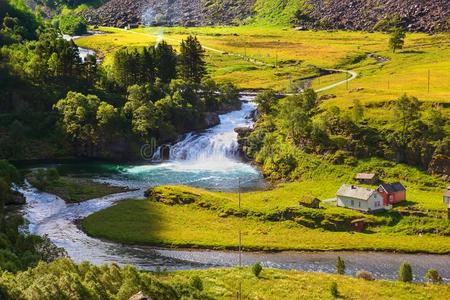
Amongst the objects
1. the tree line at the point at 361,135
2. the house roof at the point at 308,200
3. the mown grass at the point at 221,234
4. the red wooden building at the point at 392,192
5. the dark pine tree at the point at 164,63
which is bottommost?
the mown grass at the point at 221,234

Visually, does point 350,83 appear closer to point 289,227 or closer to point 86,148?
point 86,148

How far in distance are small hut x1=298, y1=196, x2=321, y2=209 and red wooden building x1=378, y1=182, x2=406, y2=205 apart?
1086 cm

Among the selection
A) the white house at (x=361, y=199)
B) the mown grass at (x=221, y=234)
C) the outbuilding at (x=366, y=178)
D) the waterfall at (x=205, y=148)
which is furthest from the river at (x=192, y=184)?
the outbuilding at (x=366, y=178)

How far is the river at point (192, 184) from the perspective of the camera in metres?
89.4

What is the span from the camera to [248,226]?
344ft

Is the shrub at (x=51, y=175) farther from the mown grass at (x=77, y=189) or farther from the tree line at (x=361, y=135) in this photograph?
the tree line at (x=361, y=135)

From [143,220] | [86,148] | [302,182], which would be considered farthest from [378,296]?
[86,148]

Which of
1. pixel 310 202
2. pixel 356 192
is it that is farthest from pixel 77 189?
pixel 356 192

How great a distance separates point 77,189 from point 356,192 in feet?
180

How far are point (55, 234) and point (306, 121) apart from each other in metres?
65.1

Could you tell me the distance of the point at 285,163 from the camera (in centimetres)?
13762

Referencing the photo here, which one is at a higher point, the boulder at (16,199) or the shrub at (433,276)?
the boulder at (16,199)

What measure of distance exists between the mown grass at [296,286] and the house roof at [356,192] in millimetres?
27179

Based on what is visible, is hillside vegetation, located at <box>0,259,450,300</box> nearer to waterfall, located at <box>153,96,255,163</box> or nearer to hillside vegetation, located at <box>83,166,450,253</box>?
hillside vegetation, located at <box>83,166,450,253</box>
